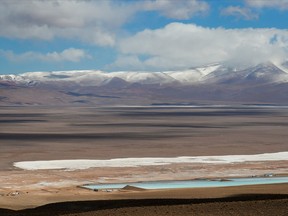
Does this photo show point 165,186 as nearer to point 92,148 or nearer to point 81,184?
point 81,184

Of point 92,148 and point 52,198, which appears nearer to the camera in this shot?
point 52,198

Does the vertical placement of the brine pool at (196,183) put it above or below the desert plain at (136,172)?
below

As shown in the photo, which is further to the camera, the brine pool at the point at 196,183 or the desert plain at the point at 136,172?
the brine pool at the point at 196,183

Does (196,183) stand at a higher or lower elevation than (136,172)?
lower

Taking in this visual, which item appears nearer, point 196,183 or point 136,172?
point 196,183

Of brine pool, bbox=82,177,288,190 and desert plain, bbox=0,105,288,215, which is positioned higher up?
desert plain, bbox=0,105,288,215

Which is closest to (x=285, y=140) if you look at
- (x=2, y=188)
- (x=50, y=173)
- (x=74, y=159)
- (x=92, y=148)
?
(x=92, y=148)

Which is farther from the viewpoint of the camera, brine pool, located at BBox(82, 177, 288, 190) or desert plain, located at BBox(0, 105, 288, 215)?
brine pool, located at BBox(82, 177, 288, 190)

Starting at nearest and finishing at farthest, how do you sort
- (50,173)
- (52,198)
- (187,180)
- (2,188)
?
1. (52,198)
2. (2,188)
3. (187,180)
4. (50,173)
